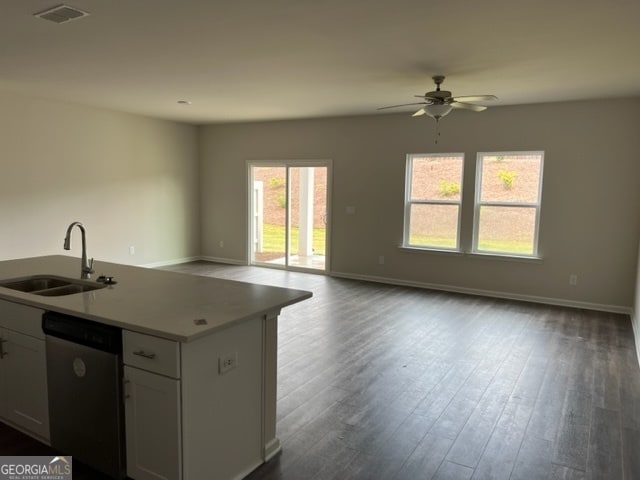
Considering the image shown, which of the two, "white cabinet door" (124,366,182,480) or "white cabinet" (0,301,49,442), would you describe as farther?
"white cabinet" (0,301,49,442)

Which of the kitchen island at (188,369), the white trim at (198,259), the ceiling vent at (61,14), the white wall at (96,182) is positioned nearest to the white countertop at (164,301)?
the kitchen island at (188,369)

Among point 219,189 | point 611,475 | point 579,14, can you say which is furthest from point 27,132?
point 611,475

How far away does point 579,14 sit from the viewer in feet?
9.25

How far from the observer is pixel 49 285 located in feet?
9.75

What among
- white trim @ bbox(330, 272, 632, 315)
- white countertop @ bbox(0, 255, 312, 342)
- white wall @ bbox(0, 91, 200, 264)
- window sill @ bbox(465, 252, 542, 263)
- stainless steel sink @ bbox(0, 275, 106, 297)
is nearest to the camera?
white countertop @ bbox(0, 255, 312, 342)

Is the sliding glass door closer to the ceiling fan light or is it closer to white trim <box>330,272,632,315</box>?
white trim <box>330,272,632,315</box>

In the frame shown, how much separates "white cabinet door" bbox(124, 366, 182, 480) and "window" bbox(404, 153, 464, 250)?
534cm

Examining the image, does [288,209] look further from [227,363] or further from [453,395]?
[227,363]

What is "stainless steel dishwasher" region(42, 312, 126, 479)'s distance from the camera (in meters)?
2.01

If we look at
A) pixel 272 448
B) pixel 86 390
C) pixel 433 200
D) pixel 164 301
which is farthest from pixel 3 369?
pixel 433 200

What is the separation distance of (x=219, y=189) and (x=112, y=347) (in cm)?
677

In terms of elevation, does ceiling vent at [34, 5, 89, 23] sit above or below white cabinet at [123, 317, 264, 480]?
above

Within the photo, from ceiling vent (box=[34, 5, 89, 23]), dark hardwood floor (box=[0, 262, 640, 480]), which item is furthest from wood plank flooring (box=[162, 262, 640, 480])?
ceiling vent (box=[34, 5, 89, 23])

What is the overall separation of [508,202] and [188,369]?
537cm
